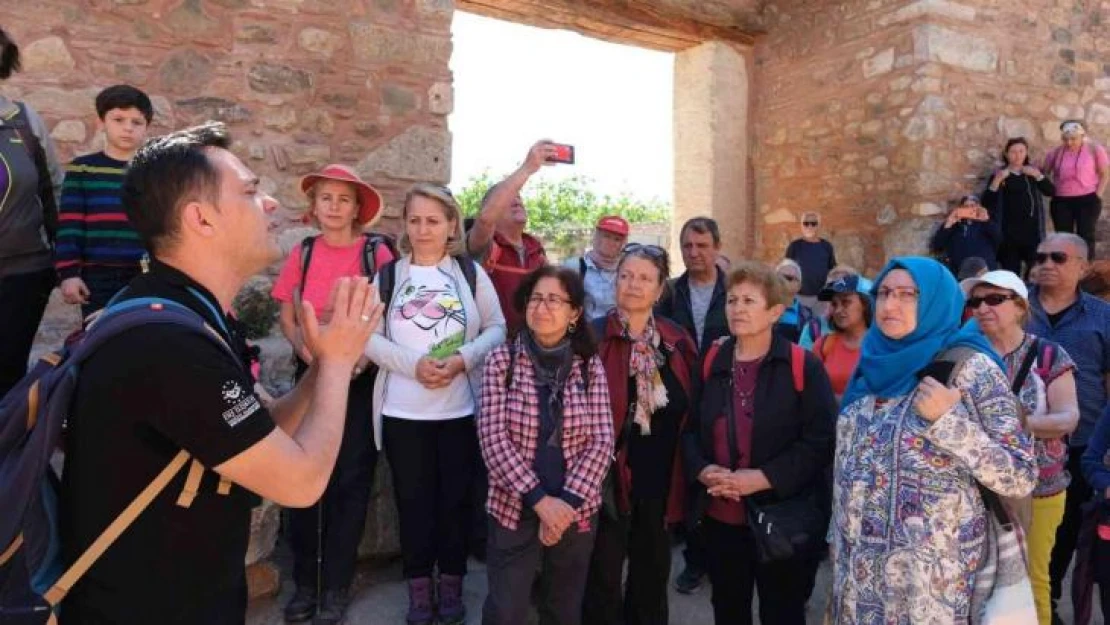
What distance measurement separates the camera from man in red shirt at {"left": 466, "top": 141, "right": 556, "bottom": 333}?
3.10 meters

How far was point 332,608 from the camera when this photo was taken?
2.80 metres

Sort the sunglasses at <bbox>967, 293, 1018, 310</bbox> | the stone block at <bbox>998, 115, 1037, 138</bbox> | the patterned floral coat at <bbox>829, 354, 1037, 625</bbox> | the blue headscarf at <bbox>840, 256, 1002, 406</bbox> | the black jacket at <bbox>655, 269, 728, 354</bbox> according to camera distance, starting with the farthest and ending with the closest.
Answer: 1. the stone block at <bbox>998, 115, 1037, 138</bbox>
2. the black jacket at <bbox>655, 269, 728, 354</bbox>
3. the sunglasses at <bbox>967, 293, 1018, 310</bbox>
4. the blue headscarf at <bbox>840, 256, 1002, 406</bbox>
5. the patterned floral coat at <bbox>829, 354, 1037, 625</bbox>

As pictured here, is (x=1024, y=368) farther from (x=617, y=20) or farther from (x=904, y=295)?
(x=617, y=20)

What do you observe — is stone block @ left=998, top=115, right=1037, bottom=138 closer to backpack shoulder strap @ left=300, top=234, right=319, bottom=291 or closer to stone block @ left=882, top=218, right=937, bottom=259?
stone block @ left=882, top=218, right=937, bottom=259

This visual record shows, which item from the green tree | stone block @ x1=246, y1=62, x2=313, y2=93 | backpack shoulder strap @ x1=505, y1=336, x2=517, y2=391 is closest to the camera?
backpack shoulder strap @ x1=505, y1=336, x2=517, y2=391

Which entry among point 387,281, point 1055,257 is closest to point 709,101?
point 1055,257

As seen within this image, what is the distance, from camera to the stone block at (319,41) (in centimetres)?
409

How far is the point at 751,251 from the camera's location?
7.75 meters

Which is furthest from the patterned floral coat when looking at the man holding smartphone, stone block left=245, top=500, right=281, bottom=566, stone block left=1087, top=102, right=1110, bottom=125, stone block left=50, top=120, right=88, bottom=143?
stone block left=1087, top=102, right=1110, bottom=125

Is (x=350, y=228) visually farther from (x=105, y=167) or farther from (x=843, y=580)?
(x=843, y=580)

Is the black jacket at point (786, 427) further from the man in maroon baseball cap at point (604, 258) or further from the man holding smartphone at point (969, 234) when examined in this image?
the man holding smartphone at point (969, 234)

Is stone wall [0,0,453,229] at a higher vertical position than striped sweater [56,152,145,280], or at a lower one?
higher

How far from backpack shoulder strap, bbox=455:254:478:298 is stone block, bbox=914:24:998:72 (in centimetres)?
492

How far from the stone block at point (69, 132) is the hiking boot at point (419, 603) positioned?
279cm
